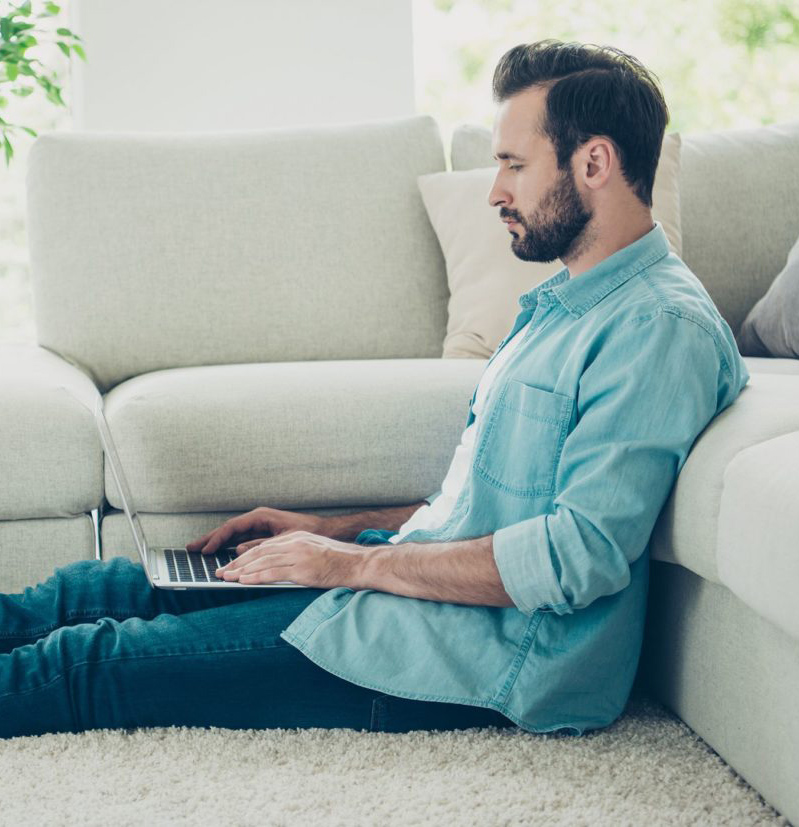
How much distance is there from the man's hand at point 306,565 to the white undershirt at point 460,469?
0.17 m

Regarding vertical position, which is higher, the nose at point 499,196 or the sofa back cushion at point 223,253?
the nose at point 499,196

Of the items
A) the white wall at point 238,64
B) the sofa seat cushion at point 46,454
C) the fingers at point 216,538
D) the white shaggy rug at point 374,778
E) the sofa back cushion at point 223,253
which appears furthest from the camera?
the white wall at point 238,64

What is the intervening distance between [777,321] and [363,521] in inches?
40.8

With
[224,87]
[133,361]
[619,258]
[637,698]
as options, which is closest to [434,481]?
[637,698]

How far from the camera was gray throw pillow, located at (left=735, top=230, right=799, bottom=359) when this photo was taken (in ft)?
7.38

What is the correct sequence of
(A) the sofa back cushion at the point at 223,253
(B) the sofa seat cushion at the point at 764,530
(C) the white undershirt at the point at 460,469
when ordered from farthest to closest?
1. (A) the sofa back cushion at the point at 223,253
2. (C) the white undershirt at the point at 460,469
3. (B) the sofa seat cushion at the point at 764,530

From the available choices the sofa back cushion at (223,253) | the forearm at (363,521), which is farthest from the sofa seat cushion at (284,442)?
the sofa back cushion at (223,253)

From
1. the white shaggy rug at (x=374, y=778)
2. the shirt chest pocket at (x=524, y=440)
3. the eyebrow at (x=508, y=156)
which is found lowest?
the white shaggy rug at (x=374, y=778)

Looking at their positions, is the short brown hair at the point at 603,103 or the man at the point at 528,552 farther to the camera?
the short brown hair at the point at 603,103

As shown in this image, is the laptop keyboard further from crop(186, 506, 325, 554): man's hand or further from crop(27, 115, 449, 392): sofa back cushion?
crop(27, 115, 449, 392): sofa back cushion

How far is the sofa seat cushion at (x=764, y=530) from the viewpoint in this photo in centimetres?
105

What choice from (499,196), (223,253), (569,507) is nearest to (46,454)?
(223,253)

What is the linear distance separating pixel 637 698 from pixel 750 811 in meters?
0.33

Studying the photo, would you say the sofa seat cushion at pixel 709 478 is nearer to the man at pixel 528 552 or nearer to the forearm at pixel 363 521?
the man at pixel 528 552
